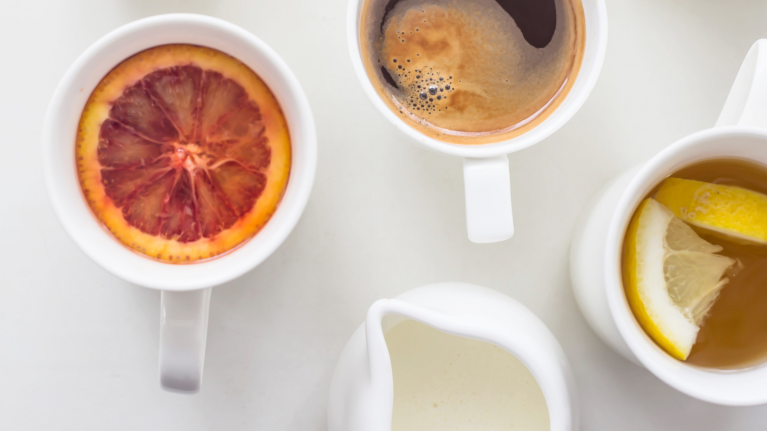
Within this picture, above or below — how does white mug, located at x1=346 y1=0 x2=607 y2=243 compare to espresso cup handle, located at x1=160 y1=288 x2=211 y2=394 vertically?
above

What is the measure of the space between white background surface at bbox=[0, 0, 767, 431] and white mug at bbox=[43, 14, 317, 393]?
0.71 ft

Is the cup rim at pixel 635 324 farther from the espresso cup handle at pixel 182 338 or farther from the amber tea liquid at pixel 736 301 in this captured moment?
the espresso cup handle at pixel 182 338

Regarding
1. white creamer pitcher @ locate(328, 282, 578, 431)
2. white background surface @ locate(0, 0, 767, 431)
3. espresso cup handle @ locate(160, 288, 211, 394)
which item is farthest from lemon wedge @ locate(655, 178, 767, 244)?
espresso cup handle @ locate(160, 288, 211, 394)

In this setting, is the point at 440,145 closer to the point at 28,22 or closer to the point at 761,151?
the point at 761,151

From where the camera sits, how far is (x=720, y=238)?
2.71 feet

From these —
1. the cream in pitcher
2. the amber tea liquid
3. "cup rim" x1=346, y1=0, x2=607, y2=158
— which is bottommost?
the cream in pitcher

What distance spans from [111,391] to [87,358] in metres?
0.07

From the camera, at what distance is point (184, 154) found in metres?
0.76

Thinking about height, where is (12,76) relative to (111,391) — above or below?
above

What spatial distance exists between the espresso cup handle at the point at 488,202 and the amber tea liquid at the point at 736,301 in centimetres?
25

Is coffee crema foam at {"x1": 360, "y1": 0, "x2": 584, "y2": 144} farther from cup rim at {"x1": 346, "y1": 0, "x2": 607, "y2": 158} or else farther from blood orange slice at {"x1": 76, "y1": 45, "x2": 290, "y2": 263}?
blood orange slice at {"x1": 76, "y1": 45, "x2": 290, "y2": 263}

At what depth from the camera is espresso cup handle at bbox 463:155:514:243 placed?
28.5 inches

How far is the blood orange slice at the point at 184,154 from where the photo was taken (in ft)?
2.45

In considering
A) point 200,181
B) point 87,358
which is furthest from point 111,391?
point 200,181
